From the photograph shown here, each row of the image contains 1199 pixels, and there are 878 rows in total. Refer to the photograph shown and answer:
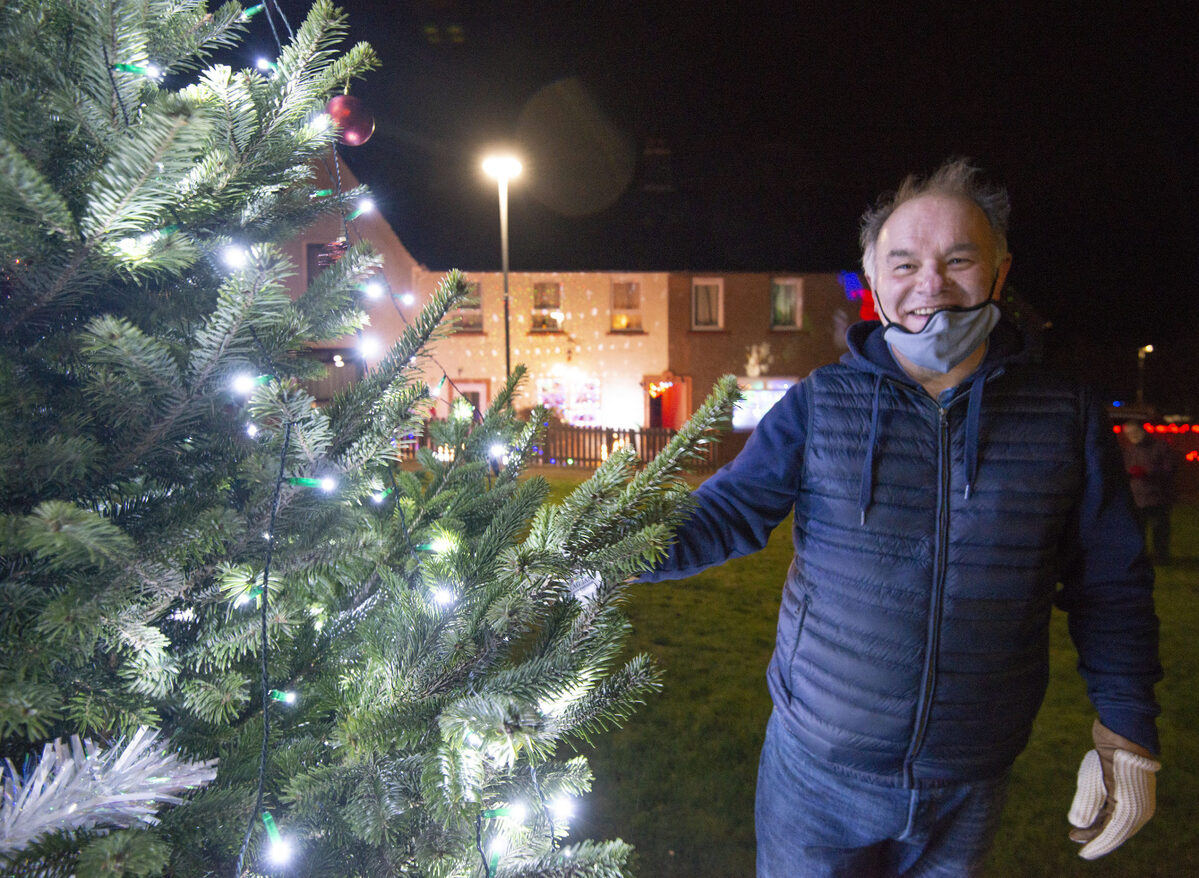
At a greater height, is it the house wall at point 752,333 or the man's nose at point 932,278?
the house wall at point 752,333

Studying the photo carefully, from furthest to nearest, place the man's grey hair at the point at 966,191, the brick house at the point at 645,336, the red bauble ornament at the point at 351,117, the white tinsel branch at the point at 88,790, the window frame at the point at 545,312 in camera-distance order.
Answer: the window frame at the point at 545,312, the brick house at the point at 645,336, the man's grey hair at the point at 966,191, the red bauble ornament at the point at 351,117, the white tinsel branch at the point at 88,790

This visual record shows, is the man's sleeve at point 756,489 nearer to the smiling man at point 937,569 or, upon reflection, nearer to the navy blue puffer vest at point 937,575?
the smiling man at point 937,569

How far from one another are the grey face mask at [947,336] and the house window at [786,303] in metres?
20.9

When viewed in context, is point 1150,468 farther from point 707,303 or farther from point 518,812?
point 707,303

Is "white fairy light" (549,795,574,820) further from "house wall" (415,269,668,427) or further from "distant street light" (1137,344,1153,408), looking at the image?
"distant street light" (1137,344,1153,408)

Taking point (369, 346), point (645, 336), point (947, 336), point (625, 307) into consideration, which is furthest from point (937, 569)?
point (625, 307)

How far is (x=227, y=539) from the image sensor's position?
44.0 inches

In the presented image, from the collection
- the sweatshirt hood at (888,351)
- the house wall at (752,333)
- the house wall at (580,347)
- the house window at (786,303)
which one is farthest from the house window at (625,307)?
the sweatshirt hood at (888,351)

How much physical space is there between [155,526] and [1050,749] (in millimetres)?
5244

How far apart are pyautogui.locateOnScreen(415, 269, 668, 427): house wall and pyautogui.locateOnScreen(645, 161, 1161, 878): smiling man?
64.9ft

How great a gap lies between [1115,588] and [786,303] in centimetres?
2125

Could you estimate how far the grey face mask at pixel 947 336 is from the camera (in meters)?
1.79

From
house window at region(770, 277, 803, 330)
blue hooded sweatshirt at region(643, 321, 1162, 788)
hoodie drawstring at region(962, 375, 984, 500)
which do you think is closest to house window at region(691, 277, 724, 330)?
house window at region(770, 277, 803, 330)

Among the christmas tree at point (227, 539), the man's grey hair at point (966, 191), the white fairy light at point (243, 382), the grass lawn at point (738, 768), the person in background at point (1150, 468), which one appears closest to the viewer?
the christmas tree at point (227, 539)
